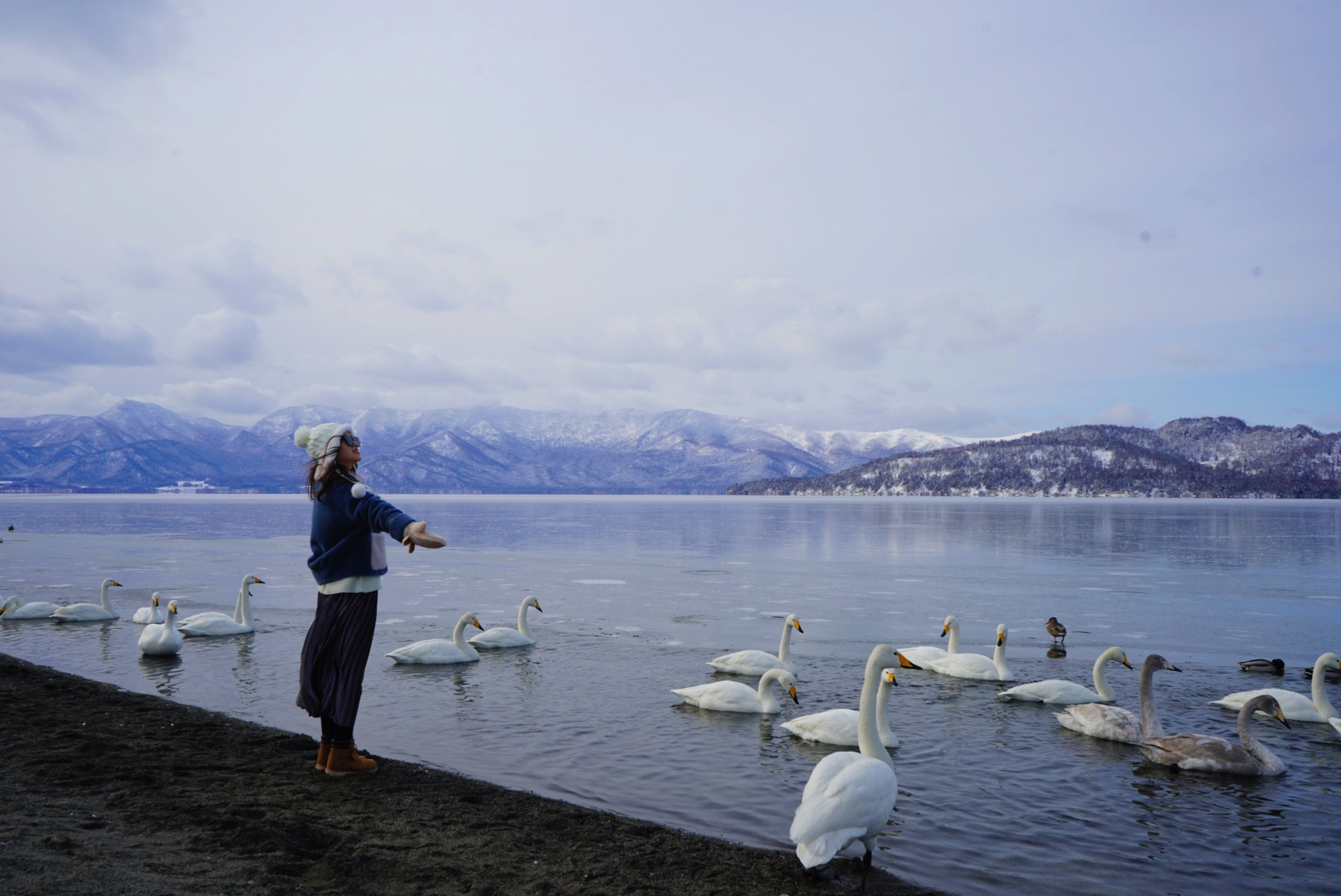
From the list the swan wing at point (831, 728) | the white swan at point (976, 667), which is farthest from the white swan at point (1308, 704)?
the swan wing at point (831, 728)

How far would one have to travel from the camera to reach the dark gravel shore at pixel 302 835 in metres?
6.29

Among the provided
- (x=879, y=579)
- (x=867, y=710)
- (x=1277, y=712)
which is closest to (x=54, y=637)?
(x=867, y=710)

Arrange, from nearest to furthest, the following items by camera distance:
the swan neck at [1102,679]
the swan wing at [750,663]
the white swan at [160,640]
Answer: the swan neck at [1102,679] < the swan wing at [750,663] < the white swan at [160,640]

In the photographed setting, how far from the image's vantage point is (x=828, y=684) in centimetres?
1566

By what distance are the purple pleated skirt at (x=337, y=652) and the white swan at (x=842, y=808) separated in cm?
427

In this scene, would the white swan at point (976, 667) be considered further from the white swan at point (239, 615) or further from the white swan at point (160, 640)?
the white swan at point (239, 615)

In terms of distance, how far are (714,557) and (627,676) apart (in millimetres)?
28870

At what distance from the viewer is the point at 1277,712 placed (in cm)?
1204

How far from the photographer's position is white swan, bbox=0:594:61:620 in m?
21.8

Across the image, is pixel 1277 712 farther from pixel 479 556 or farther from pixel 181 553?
pixel 181 553

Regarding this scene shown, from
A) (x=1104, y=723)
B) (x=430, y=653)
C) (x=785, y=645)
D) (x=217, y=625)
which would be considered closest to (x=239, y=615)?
(x=217, y=625)

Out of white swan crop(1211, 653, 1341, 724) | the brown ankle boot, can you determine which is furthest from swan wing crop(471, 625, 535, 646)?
white swan crop(1211, 653, 1341, 724)

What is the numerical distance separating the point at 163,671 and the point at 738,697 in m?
10.7

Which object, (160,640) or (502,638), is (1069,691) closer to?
(502,638)
